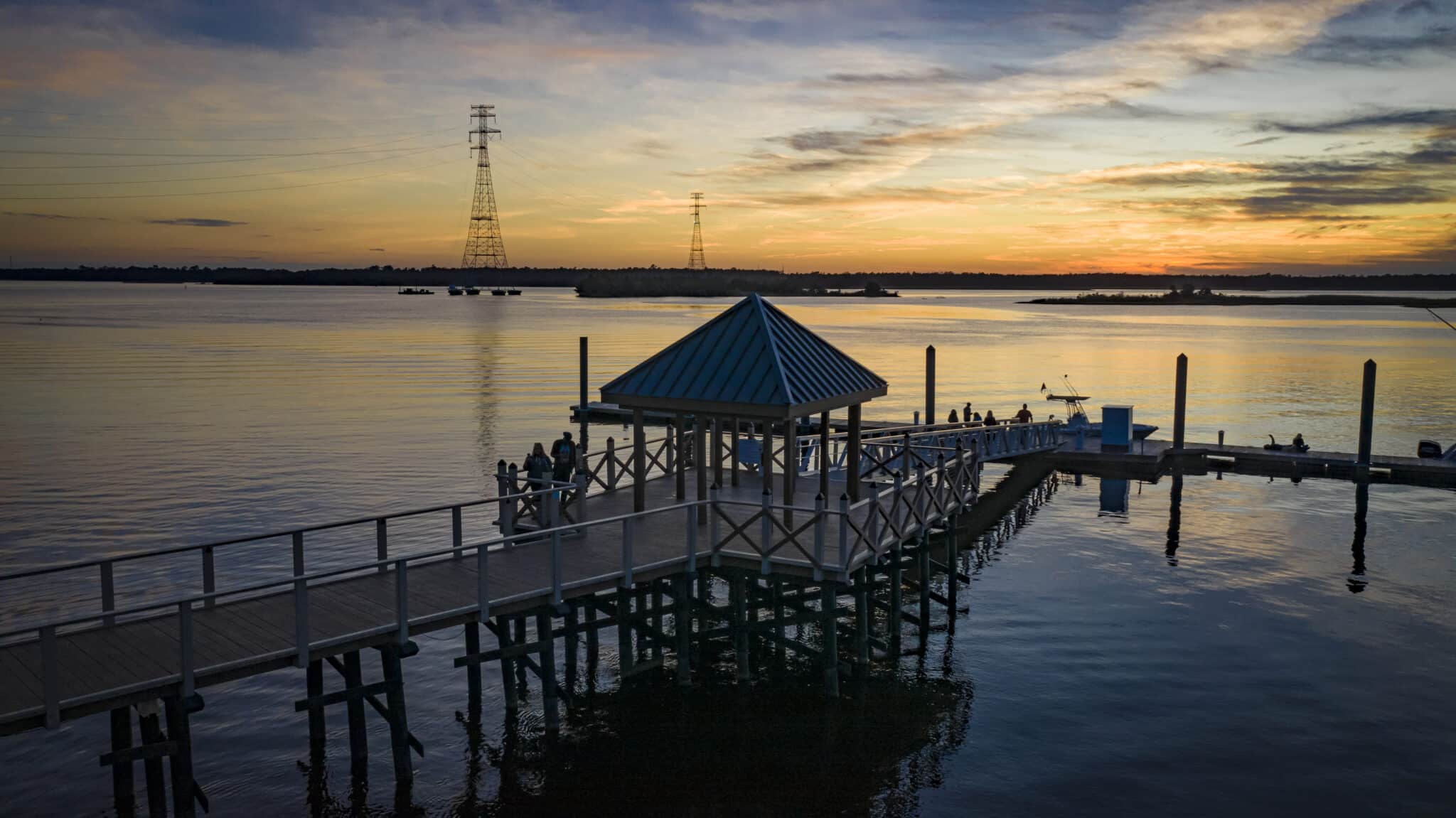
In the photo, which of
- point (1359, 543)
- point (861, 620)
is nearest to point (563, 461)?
point (861, 620)

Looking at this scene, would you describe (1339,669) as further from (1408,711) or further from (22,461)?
(22,461)

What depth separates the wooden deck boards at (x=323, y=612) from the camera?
36.6ft

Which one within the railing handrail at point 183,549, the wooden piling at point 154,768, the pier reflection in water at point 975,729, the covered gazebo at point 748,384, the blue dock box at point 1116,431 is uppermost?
the covered gazebo at point 748,384

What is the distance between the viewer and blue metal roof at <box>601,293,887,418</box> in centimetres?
1600

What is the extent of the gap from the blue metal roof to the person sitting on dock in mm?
1919

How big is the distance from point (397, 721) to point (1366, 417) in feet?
118

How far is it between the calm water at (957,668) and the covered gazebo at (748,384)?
4076mm

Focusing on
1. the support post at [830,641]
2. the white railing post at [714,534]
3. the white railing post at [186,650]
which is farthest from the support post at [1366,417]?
the white railing post at [186,650]

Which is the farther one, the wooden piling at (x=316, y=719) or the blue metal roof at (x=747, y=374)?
the blue metal roof at (x=747, y=374)

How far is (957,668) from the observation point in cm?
1908

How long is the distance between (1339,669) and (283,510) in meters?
27.0

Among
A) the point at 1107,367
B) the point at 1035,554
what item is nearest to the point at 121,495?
the point at 1035,554

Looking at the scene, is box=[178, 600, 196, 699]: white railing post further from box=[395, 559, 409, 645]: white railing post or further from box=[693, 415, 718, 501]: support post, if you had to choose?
box=[693, 415, 718, 501]: support post

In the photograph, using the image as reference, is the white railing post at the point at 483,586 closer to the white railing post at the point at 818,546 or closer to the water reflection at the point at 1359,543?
the white railing post at the point at 818,546
